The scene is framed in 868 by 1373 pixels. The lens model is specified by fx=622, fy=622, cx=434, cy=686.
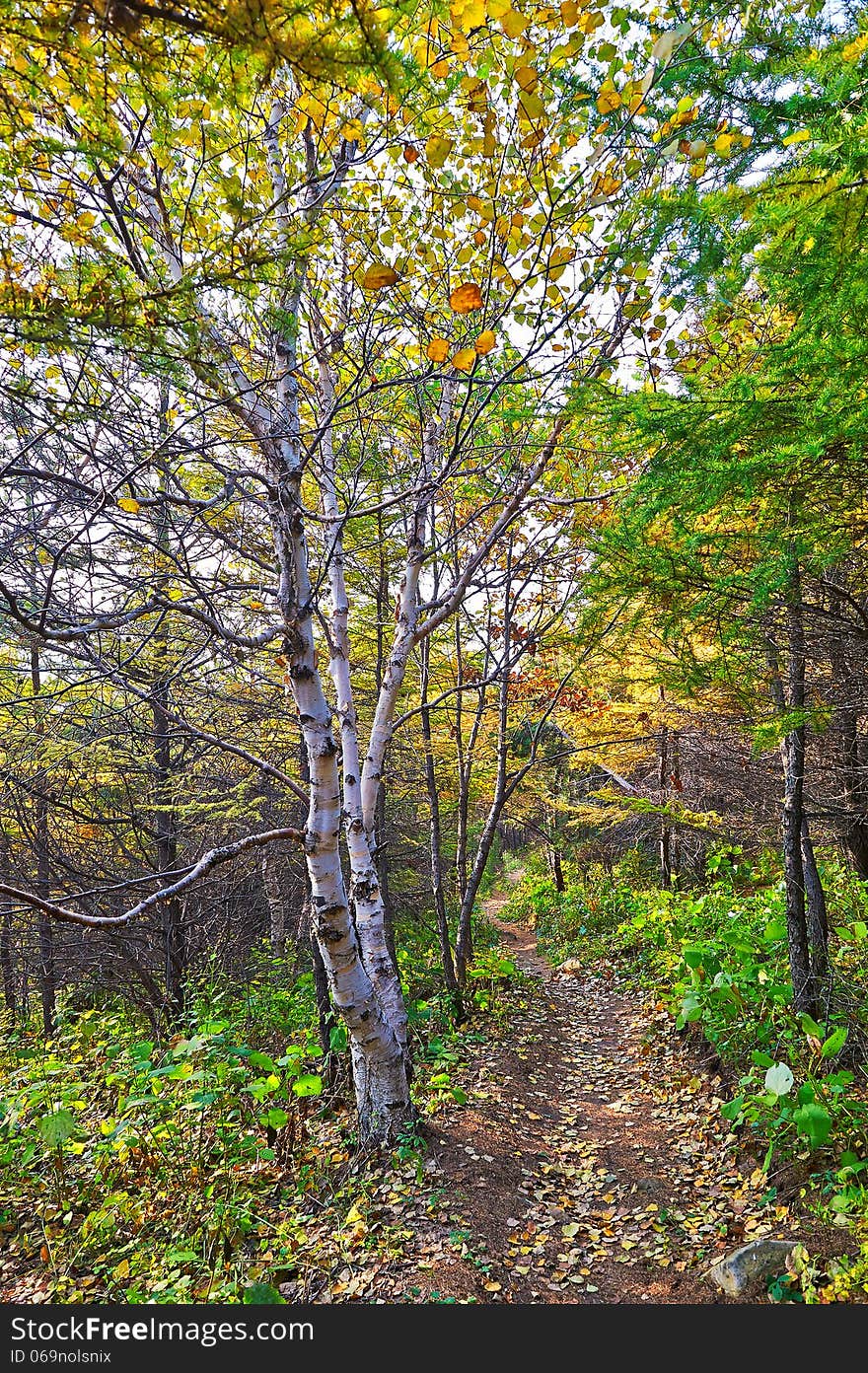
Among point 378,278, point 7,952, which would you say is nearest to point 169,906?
point 7,952

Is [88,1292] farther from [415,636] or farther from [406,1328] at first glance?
[415,636]

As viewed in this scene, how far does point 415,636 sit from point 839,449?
2925 mm

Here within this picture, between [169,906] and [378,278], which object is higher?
[378,278]

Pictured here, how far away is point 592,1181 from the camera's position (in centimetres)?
438

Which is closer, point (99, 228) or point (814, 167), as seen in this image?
point (814, 167)

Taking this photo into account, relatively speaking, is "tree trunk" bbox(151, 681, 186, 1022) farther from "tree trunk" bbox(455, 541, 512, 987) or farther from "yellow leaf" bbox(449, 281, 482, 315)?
"yellow leaf" bbox(449, 281, 482, 315)

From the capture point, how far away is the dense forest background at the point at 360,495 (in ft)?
6.81

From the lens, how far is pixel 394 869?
33.1 feet

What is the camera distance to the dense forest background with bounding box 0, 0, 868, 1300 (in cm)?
208

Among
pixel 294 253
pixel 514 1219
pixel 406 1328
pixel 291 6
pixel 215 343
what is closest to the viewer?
pixel 291 6

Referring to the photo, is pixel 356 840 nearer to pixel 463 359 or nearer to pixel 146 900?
pixel 146 900

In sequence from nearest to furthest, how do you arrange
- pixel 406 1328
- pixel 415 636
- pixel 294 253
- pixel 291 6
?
pixel 291 6, pixel 294 253, pixel 406 1328, pixel 415 636

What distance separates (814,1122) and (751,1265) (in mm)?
820

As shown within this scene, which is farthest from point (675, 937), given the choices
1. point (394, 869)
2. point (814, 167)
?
point (814, 167)
